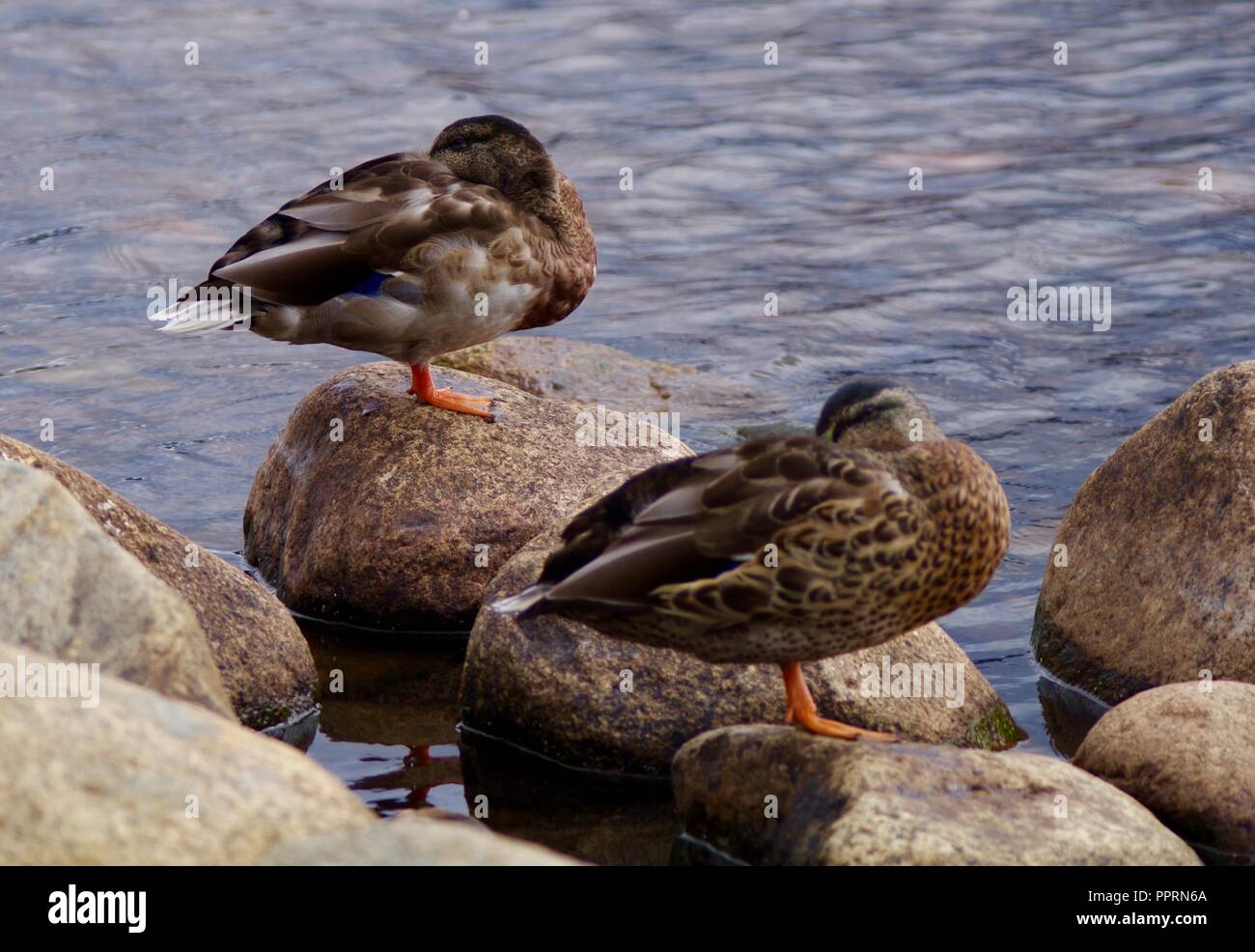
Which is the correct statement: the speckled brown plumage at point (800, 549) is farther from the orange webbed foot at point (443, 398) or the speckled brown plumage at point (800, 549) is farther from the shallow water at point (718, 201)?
the orange webbed foot at point (443, 398)

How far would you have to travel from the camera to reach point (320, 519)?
8.16 m

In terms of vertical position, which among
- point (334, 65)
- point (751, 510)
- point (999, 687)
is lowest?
point (999, 687)

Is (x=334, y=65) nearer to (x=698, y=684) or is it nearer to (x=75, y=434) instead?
(x=75, y=434)

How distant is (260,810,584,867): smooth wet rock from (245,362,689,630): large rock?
3.58 m

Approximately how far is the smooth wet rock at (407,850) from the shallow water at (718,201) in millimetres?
2816

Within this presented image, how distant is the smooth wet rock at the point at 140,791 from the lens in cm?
399

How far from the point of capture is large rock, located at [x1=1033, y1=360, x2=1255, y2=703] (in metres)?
7.09

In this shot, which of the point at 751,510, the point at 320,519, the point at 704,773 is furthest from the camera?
the point at 320,519

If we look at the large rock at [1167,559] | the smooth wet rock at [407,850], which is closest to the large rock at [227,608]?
the smooth wet rock at [407,850]

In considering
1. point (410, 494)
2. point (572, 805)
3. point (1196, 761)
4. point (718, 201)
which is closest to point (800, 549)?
point (572, 805)

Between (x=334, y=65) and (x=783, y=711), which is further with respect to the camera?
(x=334, y=65)

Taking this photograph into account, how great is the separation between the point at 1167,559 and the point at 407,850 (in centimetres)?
428
